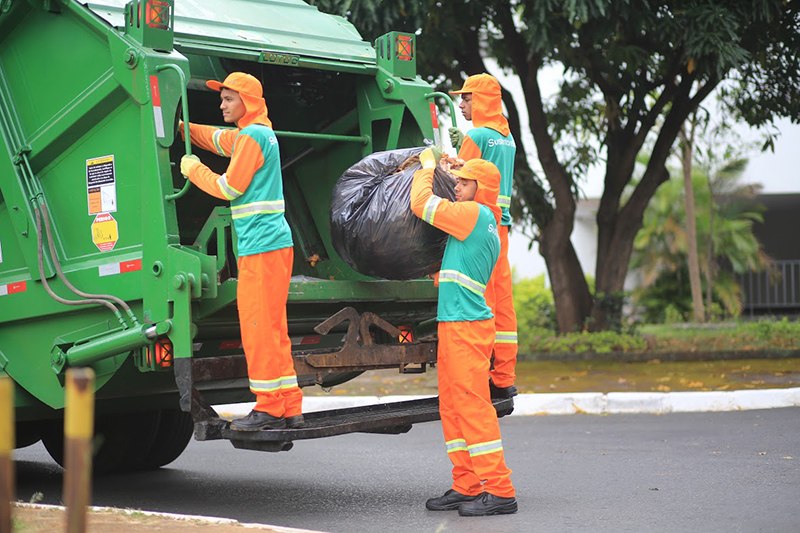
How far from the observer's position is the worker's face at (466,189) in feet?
18.3

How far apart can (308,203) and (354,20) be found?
407cm

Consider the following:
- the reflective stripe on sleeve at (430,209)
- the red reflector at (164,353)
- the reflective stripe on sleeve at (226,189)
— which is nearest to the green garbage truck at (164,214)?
the red reflector at (164,353)

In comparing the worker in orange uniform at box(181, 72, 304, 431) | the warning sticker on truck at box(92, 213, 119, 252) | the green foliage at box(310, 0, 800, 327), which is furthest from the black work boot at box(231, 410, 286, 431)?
the green foliage at box(310, 0, 800, 327)

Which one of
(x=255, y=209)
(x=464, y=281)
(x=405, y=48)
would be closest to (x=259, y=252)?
(x=255, y=209)

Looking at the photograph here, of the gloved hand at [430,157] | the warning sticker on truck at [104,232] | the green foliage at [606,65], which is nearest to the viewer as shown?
the warning sticker on truck at [104,232]

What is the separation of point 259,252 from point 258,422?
2.51 ft

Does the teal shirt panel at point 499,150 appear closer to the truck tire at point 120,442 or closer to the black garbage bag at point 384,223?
the black garbage bag at point 384,223

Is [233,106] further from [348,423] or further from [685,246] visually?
[685,246]

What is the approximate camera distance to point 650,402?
9.02 m

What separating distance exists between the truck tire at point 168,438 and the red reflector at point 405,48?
2.57 m

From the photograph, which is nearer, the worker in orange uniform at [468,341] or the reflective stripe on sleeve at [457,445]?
the worker in orange uniform at [468,341]

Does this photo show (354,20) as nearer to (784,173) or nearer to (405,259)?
(405,259)

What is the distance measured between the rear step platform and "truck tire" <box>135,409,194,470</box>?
1758mm

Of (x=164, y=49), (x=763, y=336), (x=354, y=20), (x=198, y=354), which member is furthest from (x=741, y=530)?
(x=763, y=336)
